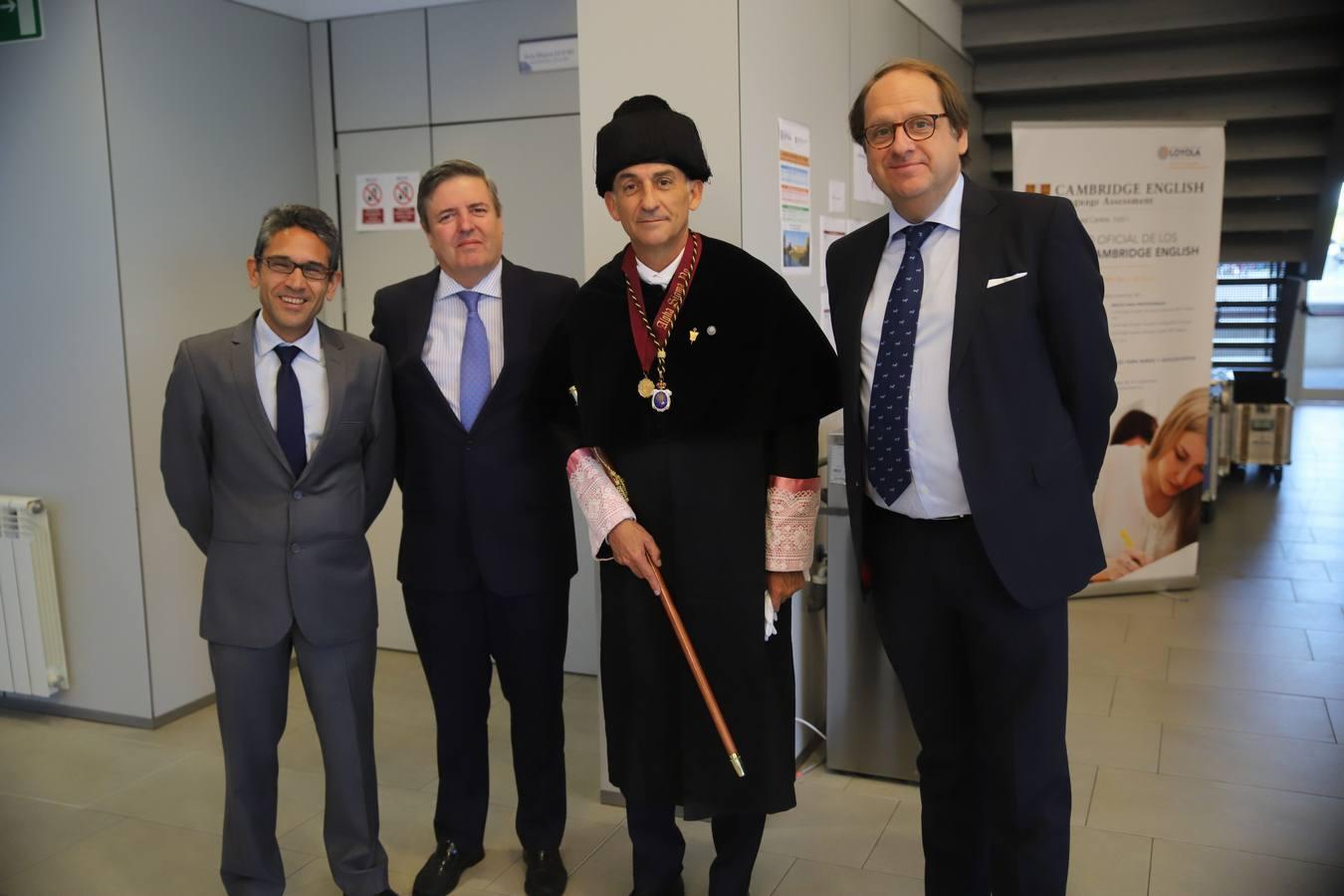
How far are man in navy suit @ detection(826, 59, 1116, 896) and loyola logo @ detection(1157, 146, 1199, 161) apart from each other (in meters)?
3.33

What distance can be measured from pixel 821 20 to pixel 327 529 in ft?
7.55

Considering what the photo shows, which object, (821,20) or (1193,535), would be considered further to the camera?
(1193,535)

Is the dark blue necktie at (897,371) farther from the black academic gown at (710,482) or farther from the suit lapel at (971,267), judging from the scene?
the black academic gown at (710,482)

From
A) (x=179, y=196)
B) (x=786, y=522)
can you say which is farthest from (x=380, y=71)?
(x=786, y=522)

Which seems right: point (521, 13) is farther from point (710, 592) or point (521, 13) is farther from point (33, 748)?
point (33, 748)

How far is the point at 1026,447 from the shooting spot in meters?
2.02

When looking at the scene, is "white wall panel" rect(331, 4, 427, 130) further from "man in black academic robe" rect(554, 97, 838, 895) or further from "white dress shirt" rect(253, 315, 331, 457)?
"man in black academic robe" rect(554, 97, 838, 895)

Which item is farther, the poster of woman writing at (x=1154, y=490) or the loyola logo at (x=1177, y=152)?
the poster of woman writing at (x=1154, y=490)

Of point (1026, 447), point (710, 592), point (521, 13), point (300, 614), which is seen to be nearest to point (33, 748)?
point (300, 614)

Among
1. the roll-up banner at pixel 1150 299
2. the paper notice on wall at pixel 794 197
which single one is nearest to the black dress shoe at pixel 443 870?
the paper notice on wall at pixel 794 197

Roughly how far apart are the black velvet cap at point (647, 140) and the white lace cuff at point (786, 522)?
26.8 inches

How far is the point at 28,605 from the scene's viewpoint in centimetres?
391

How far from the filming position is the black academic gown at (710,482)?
229 centimetres

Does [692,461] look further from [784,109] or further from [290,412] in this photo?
[784,109]
